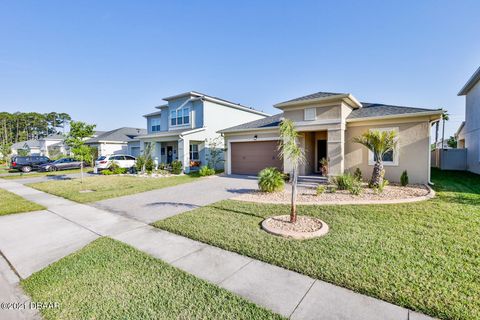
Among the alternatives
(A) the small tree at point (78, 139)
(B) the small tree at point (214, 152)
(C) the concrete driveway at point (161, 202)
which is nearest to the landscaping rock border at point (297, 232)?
(C) the concrete driveway at point (161, 202)

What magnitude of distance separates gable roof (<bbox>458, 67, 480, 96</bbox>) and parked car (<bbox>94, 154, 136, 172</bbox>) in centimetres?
2726

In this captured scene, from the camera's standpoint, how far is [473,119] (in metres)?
15.0

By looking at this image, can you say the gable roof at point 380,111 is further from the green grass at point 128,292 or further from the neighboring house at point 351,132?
the green grass at point 128,292

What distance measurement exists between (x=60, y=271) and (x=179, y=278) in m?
2.18

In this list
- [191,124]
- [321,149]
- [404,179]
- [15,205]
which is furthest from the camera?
[191,124]

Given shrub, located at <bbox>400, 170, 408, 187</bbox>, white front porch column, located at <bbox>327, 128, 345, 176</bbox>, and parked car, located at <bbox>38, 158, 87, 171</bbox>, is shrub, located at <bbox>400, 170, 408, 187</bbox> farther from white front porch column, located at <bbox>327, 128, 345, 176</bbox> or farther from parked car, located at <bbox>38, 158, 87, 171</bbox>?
parked car, located at <bbox>38, 158, 87, 171</bbox>

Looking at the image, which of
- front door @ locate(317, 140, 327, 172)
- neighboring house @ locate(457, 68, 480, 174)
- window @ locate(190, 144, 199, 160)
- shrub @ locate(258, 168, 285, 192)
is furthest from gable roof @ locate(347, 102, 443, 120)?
window @ locate(190, 144, 199, 160)

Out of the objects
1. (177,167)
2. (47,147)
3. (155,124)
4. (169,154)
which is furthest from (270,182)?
(47,147)

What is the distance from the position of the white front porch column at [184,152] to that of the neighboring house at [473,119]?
1998 centimetres

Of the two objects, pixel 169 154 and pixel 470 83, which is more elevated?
pixel 470 83

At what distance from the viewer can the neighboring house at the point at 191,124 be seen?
17812 millimetres

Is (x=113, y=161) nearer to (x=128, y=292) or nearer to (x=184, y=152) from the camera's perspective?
(x=184, y=152)

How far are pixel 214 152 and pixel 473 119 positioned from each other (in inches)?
758

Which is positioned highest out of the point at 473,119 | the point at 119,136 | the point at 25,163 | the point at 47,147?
the point at 119,136
